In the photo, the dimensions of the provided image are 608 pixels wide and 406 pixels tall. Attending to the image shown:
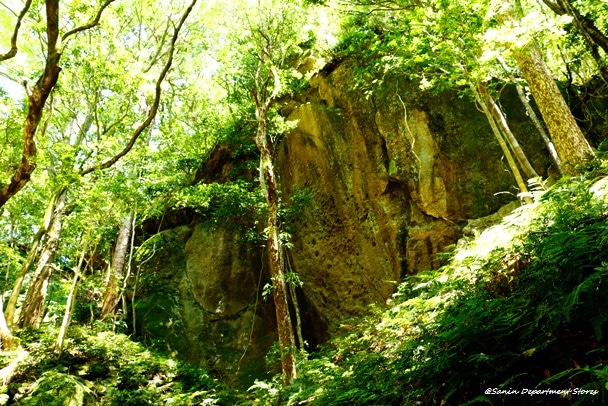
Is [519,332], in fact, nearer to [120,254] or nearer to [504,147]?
[504,147]

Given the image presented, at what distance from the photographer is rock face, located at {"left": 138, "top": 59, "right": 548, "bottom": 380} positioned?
11.5 meters

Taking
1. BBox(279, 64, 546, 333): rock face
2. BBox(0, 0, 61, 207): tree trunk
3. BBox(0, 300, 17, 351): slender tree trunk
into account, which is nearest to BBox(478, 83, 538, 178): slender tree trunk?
BBox(279, 64, 546, 333): rock face

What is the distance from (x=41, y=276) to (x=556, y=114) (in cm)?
1296

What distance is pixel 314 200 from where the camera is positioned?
13531mm

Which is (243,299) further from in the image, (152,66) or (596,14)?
(596,14)

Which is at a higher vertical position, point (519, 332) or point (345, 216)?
point (345, 216)

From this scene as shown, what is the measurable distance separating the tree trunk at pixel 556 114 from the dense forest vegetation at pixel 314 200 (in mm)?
52

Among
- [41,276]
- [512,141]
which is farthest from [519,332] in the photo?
[41,276]

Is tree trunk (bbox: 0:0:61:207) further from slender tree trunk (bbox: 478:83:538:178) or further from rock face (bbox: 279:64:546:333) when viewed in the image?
rock face (bbox: 279:64:546:333)

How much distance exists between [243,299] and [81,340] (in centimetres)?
687

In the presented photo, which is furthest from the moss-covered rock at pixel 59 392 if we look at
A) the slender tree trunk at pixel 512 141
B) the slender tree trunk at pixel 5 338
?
the slender tree trunk at pixel 512 141

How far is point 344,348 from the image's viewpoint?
609cm

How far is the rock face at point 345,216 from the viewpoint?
11.5 m

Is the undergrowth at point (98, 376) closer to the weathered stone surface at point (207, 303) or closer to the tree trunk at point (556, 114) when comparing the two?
the weathered stone surface at point (207, 303)
